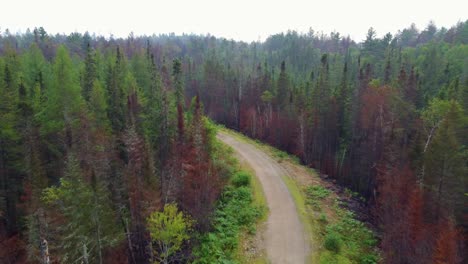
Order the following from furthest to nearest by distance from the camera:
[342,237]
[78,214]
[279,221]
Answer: [279,221] < [342,237] < [78,214]

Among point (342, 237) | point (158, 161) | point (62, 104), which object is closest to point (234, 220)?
point (342, 237)

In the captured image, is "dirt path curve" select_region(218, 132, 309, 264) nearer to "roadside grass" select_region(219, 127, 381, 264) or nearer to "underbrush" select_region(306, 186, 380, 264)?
"roadside grass" select_region(219, 127, 381, 264)

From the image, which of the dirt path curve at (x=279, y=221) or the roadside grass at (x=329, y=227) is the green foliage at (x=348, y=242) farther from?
the dirt path curve at (x=279, y=221)

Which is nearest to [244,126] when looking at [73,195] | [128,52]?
[73,195]

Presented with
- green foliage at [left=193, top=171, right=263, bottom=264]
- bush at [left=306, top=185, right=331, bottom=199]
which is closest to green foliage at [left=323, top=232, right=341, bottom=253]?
green foliage at [left=193, top=171, right=263, bottom=264]

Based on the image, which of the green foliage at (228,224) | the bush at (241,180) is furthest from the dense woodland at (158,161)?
the bush at (241,180)

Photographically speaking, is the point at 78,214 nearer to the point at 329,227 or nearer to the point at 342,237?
the point at 329,227

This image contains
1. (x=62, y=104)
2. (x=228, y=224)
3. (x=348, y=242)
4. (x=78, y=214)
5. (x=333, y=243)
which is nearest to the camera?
(x=78, y=214)

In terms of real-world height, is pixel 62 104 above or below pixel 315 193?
above
